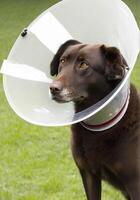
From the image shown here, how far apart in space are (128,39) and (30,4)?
11.0 meters

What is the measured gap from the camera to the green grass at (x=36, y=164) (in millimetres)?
4136

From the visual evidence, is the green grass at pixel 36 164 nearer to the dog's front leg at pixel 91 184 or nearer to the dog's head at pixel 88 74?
the dog's front leg at pixel 91 184

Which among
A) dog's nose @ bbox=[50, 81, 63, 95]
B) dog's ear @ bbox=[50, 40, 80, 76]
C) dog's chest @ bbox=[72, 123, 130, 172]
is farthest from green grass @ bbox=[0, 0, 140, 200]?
dog's nose @ bbox=[50, 81, 63, 95]

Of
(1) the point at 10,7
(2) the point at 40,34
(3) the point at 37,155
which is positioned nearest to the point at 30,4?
(1) the point at 10,7

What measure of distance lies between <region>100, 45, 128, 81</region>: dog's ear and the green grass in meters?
1.32

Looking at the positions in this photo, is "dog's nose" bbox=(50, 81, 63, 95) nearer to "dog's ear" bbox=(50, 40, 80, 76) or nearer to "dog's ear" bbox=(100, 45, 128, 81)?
"dog's ear" bbox=(100, 45, 128, 81)

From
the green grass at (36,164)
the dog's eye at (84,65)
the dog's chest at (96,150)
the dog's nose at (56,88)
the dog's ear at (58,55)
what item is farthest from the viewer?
the green grass at (36,164)

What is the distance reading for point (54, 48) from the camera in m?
3.51

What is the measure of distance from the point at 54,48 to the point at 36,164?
4.68 feet

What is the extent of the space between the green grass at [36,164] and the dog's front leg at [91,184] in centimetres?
64

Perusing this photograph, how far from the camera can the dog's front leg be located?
10.9 ft

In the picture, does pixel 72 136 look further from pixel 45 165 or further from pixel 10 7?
pixel 10 7

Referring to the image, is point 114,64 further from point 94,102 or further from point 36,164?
point 36,164

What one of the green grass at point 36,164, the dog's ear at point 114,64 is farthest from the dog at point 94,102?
the green grass at point 36,164
